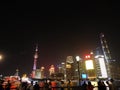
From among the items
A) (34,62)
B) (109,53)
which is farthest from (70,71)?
(109,53)

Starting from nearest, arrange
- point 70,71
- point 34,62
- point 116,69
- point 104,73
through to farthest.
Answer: point 70,71
point 104,73
point 34,62
point 116,69

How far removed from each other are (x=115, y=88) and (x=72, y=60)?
115 meters

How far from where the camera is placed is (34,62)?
14662cm

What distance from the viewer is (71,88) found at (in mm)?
14539

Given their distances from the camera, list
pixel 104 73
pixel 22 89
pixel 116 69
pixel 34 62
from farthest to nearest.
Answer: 1. pixel 116 69
2. pixel 34 62
3. pixel 104 73
4. pixel 22 89

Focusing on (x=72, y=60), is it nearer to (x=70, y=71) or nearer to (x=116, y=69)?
(x=70, y=71)

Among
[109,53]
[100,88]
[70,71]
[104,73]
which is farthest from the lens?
[109,53]

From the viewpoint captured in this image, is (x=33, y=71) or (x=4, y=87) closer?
(x=4, y=87)

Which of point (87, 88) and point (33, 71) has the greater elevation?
point (33, 71)

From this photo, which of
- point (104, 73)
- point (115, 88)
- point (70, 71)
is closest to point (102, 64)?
point (104, 73)

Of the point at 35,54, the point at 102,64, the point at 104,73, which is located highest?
the point at 35,54

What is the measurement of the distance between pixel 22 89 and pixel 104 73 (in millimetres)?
123687

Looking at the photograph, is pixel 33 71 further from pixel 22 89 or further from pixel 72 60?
pixel 22 89

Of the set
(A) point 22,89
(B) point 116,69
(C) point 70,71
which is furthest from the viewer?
(B) point 116,69
